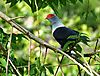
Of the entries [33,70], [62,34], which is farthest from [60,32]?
[33,70]

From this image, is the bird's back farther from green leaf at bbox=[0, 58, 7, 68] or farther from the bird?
green leaf at bbox=[0, 58, 7, 68]

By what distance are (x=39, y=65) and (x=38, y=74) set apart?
0.11 ft

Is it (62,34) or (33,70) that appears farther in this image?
(62,34)

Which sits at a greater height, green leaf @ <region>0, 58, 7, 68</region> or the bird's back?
green leaf @ <region>0, 58, 7, 68</region>

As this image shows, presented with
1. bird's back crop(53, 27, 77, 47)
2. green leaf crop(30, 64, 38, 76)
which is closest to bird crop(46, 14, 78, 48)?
bird's back crop(53, 27, 77, 47)

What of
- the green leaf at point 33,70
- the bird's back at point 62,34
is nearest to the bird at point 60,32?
the bird's back at point 62,34

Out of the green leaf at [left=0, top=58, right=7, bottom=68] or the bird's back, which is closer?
the green leaf at [left=0, top=58, right=7, bottom=68]

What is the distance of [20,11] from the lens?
3721 millimetres

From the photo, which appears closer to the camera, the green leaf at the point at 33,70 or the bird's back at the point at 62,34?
the green leaf at the point at 33,70

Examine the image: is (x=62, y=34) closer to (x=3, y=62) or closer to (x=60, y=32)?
(x=60, y=32)

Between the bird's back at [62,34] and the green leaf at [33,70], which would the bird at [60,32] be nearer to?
the bird's back at [62,34]

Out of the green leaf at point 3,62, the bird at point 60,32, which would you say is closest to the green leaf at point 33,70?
the green leaf at point 3,62

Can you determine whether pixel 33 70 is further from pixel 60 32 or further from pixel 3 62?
pixel 60 32

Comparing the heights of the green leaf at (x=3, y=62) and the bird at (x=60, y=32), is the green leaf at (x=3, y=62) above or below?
above
